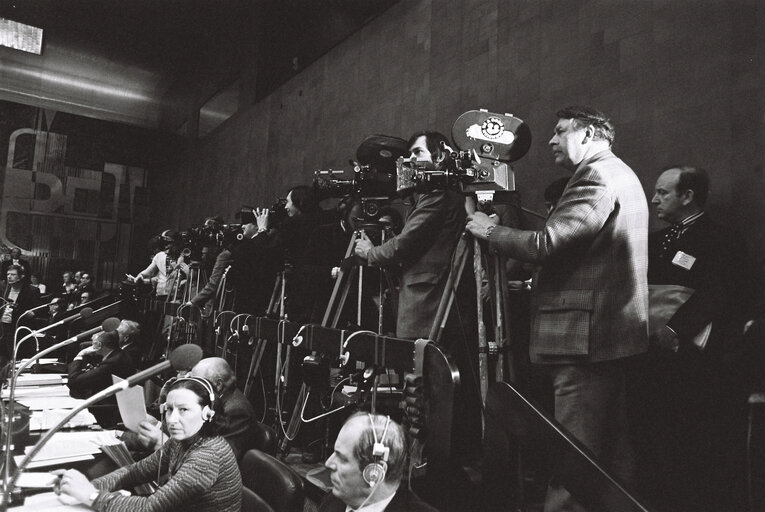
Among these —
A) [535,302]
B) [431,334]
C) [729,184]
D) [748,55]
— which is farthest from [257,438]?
[748,55]

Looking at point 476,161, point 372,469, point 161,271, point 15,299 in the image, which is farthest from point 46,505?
point 15,299

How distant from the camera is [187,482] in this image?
189 cm

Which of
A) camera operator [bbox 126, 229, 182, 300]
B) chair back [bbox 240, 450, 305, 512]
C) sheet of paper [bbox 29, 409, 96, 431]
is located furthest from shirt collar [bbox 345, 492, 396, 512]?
camera operator [bbox 126, 229, 182, 300]

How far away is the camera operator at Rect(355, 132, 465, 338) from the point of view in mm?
2791

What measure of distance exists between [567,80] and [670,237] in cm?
155

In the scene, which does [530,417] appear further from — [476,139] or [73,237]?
[73,237]

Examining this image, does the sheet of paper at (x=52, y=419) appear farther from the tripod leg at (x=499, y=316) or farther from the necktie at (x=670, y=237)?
the necktie at (x=670, y=237)

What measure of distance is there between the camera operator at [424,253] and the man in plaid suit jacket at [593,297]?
26.7 inches

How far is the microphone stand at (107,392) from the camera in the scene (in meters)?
1.25

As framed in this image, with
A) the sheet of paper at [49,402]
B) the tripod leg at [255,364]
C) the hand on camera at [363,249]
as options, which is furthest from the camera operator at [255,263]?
the sheet of paper at [49,402]

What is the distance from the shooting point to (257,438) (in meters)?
2.71

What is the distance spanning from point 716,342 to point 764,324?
0.20m

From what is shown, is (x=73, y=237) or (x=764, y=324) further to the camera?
(x=73, y=237)

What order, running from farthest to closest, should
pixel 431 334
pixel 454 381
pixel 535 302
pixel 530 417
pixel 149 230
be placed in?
pixel 149 230 < pixel 431 334 < pixel 535 302 < pixel 454 381 < pixel 530 417
